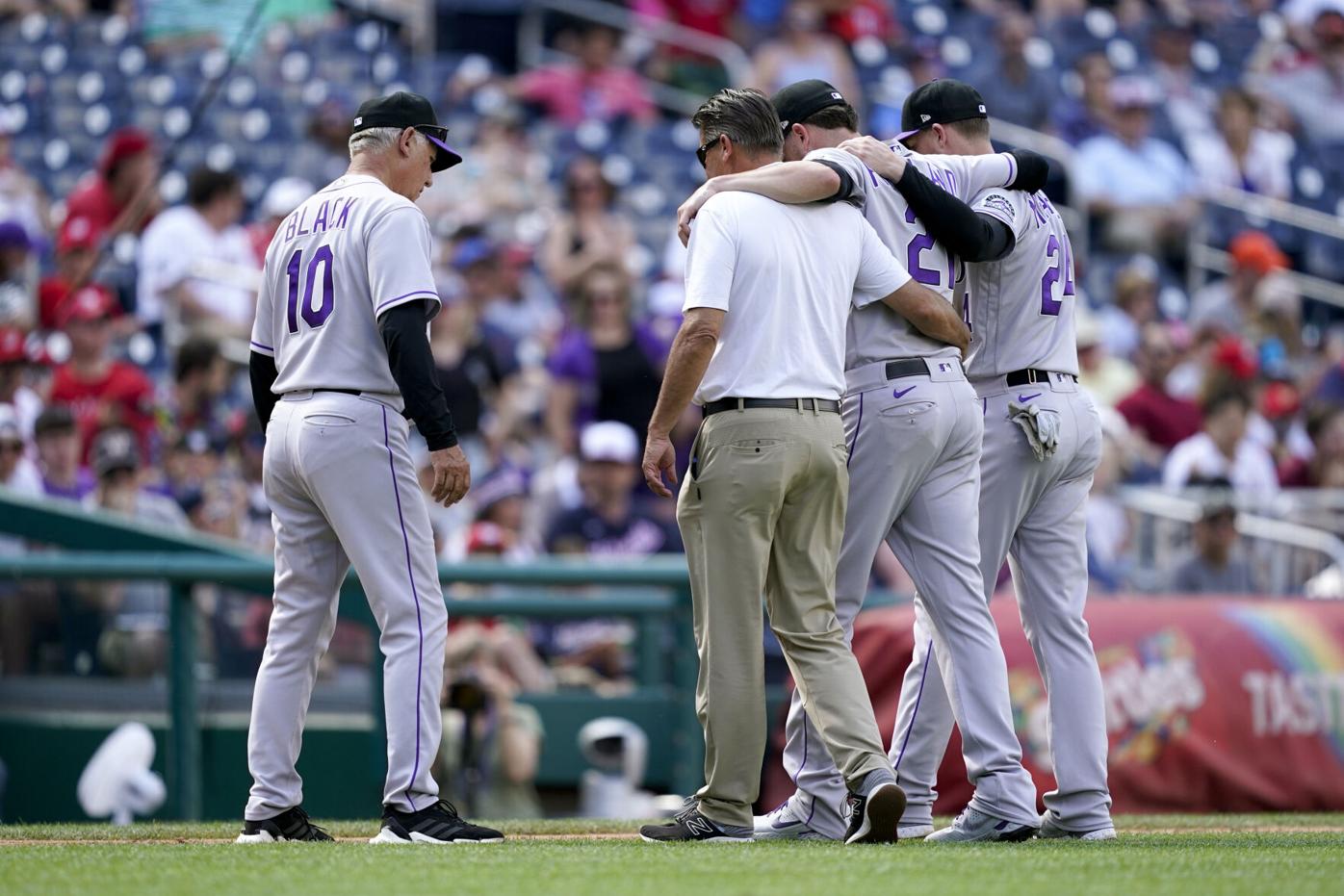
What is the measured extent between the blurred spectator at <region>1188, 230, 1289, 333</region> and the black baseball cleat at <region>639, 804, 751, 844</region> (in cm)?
872

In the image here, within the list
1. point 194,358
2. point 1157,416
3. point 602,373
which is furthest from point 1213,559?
point 194,358

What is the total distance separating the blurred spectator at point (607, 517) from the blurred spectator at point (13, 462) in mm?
2317

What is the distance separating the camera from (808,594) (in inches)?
193

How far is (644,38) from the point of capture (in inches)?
577

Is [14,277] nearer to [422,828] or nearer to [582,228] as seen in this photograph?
[582,228]

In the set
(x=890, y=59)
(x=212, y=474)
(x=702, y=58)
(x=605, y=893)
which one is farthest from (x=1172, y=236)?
(x=605, y=893)

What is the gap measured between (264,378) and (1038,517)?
214cm

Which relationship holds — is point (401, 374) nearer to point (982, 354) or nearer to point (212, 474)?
point (982, 354)

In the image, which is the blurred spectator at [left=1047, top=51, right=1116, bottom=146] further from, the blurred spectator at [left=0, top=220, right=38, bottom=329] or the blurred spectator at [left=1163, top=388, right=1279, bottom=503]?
the blurred spectator at [left=0, top=220, right=38, bottom=329]

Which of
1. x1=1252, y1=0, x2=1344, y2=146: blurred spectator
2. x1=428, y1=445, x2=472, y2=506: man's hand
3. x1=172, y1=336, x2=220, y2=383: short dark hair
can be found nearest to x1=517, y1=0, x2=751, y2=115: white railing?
x1=1252, y1=0, x2=1344, y2=146: blurred spectator

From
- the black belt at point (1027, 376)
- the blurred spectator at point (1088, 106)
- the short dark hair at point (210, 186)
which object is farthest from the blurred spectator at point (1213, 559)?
the blurred spectator at point (1088, 106)

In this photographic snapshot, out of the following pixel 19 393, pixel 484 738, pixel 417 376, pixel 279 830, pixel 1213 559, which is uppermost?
pixel 19 393

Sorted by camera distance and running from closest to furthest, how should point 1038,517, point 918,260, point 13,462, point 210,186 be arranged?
1. point 918,260
2. point 1038,517
3. point 13,462
4. point 210,186

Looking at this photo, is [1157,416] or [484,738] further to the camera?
[1157,416]
